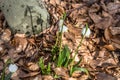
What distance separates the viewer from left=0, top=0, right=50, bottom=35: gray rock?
2.74 metres

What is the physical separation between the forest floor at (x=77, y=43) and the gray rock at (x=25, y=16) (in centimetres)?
8

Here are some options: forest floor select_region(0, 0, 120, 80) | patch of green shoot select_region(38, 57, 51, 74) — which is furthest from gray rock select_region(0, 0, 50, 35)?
patch of green shoot select_region(38, 57, 51, 74)

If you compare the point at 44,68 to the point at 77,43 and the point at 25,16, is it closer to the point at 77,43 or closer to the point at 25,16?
the point at 77,43

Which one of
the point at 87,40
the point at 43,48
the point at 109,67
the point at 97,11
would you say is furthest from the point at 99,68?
the point at 97,11

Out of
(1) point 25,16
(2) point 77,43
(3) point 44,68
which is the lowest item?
(3) point 44,68

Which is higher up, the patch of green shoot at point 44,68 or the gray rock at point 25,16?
the gray rock at point 25,16

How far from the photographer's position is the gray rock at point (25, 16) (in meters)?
2.74

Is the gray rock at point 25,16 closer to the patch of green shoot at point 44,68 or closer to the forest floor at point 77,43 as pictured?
the forest floor at point 77,43

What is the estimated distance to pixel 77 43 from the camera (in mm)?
2727

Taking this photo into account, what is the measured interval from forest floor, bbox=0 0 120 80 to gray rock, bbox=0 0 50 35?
0.26 ft

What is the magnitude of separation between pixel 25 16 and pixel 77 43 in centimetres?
57

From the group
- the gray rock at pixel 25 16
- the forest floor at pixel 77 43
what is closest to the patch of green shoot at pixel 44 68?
the forest floor at pixel 77 43

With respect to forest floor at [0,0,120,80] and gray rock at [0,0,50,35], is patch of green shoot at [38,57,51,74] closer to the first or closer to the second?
forest floor at [0,0,120,80]

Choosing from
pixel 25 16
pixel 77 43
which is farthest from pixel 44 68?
pixel 25 16
